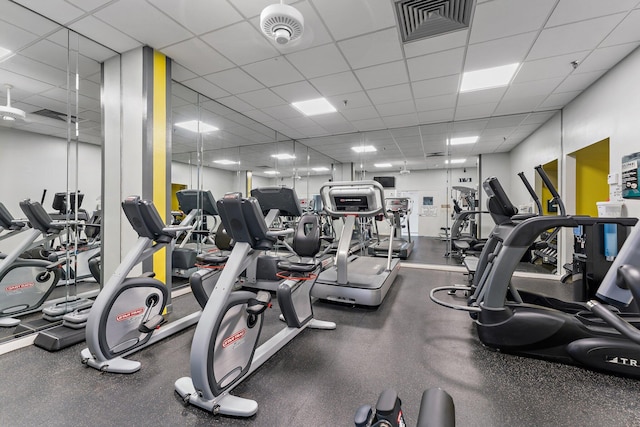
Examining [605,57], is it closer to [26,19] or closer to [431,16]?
[431,16]

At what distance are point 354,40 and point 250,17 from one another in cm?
108

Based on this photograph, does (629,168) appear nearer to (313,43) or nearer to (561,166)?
(561,166)

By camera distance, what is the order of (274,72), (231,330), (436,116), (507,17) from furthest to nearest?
(436,116), (274,72), (507,17), (231,330)

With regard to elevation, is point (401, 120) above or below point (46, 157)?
above

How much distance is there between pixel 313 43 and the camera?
2.95 meters

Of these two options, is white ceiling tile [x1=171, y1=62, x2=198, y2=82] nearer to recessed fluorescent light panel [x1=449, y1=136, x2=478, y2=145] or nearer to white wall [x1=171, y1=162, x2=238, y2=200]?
white wall [x1=171, y1=162, x2=238, y2=200]

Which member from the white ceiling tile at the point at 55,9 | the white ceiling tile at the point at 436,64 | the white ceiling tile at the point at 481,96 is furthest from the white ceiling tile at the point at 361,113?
the white ceiling tile at the point at 55,9

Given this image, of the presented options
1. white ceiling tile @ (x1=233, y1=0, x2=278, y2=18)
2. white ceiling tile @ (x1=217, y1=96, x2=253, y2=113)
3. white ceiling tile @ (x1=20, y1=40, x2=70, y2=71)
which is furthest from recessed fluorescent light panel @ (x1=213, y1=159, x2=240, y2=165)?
white ceiling tile @ (x1=233, y1=0, x2=278, y2=18)

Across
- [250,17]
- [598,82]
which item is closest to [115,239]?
[250,17]

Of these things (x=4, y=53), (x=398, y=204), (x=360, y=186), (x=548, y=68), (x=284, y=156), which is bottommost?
(x=398, y=204)

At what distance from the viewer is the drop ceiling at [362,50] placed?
8.08 feet

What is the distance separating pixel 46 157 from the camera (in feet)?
10.3

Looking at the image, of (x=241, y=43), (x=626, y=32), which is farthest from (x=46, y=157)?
(x=626, y=32)

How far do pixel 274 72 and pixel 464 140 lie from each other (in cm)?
534
